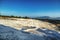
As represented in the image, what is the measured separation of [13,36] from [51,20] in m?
3.54

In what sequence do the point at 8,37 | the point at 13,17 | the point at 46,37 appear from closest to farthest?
the point at 8,37 → the point at 46,37 → the point at 13,17

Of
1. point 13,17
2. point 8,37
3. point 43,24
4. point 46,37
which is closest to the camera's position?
point 8,37

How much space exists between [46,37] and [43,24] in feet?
6.63

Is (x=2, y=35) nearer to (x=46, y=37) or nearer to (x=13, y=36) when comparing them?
(x=13, y=36)

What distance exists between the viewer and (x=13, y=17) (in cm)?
759

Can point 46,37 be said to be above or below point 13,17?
below

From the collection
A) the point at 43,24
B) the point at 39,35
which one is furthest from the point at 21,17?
the point at 39,35

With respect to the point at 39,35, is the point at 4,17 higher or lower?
higher

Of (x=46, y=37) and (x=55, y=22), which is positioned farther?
(x=55, y=22)

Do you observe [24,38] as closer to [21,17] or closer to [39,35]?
[39,35]

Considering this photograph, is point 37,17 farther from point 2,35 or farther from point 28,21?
point 2,35

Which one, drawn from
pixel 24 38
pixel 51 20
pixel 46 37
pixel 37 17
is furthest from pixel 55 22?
pixel 24 38

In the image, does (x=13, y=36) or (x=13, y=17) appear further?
(x=13, y=17)

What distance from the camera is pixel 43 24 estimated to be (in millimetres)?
7059
